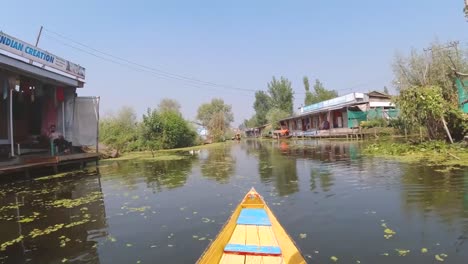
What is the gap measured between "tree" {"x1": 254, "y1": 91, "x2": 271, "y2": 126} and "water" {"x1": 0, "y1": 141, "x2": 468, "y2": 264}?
81855mm

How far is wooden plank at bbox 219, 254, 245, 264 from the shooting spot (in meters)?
5.38

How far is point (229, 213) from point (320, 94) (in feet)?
273

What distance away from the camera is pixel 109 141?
43.3 meters

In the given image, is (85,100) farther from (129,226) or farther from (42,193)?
(129,226)

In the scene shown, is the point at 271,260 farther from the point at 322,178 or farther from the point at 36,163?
the point at 36,163

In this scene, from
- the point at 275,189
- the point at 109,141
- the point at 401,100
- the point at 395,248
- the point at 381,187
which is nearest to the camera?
the point at 395,248

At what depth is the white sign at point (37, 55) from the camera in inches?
629

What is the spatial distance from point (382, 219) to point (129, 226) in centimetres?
606

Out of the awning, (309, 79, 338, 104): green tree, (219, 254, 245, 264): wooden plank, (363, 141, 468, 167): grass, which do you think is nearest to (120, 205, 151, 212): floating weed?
(219, 254, 245, 264): wooden plank

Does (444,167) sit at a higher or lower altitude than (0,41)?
lower

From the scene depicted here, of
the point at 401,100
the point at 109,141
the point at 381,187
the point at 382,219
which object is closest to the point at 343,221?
the point at 382,219

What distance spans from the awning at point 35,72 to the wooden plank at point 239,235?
1471 centimetres

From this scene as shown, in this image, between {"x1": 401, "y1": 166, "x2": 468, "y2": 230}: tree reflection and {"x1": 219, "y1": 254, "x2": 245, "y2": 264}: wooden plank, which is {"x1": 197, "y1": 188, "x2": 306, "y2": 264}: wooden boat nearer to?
{"x1": 219, "y1": 254, "x2": 245, "y2": 264}: wooden plank

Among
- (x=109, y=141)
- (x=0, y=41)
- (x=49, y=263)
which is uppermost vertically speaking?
(x=0, y=41)
